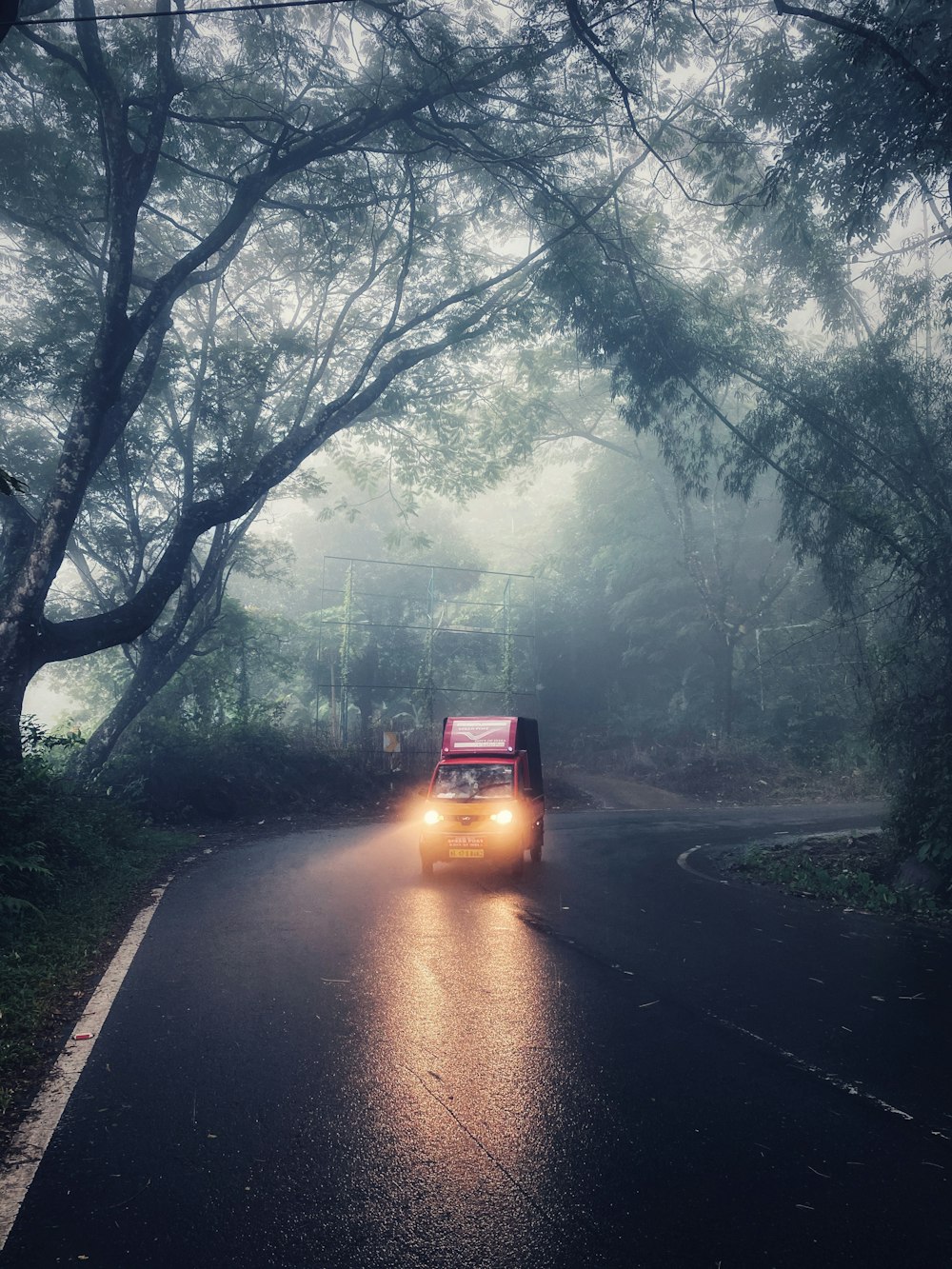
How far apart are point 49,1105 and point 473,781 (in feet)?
27.5

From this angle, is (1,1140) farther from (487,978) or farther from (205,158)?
(205,158)

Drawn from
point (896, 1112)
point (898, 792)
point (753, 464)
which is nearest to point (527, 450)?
point (753, 464)

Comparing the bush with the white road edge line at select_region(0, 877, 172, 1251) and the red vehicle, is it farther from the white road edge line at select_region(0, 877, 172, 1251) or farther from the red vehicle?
the white road edge line at select_region(0, 877, 172, 1251)

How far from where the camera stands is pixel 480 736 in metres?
13.7

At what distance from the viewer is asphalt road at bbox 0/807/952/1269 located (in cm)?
320

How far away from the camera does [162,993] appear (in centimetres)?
617

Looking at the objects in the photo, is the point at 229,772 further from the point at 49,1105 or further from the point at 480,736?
the point at 49,1105

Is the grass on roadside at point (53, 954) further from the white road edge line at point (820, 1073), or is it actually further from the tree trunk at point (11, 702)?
the white road edge line at point (820, 1073)

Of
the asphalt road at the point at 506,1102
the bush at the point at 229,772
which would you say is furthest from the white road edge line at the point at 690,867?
the bush at the point at 229,772

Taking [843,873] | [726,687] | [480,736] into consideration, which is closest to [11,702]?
[480,736]

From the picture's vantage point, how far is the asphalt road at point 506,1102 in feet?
10.5

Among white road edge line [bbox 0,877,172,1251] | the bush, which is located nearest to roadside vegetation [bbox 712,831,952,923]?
white road edge line [bbox 0,877,172,1251]

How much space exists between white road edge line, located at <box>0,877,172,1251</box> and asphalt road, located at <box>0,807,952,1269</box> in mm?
68

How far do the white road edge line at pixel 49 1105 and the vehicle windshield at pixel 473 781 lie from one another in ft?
19.4
